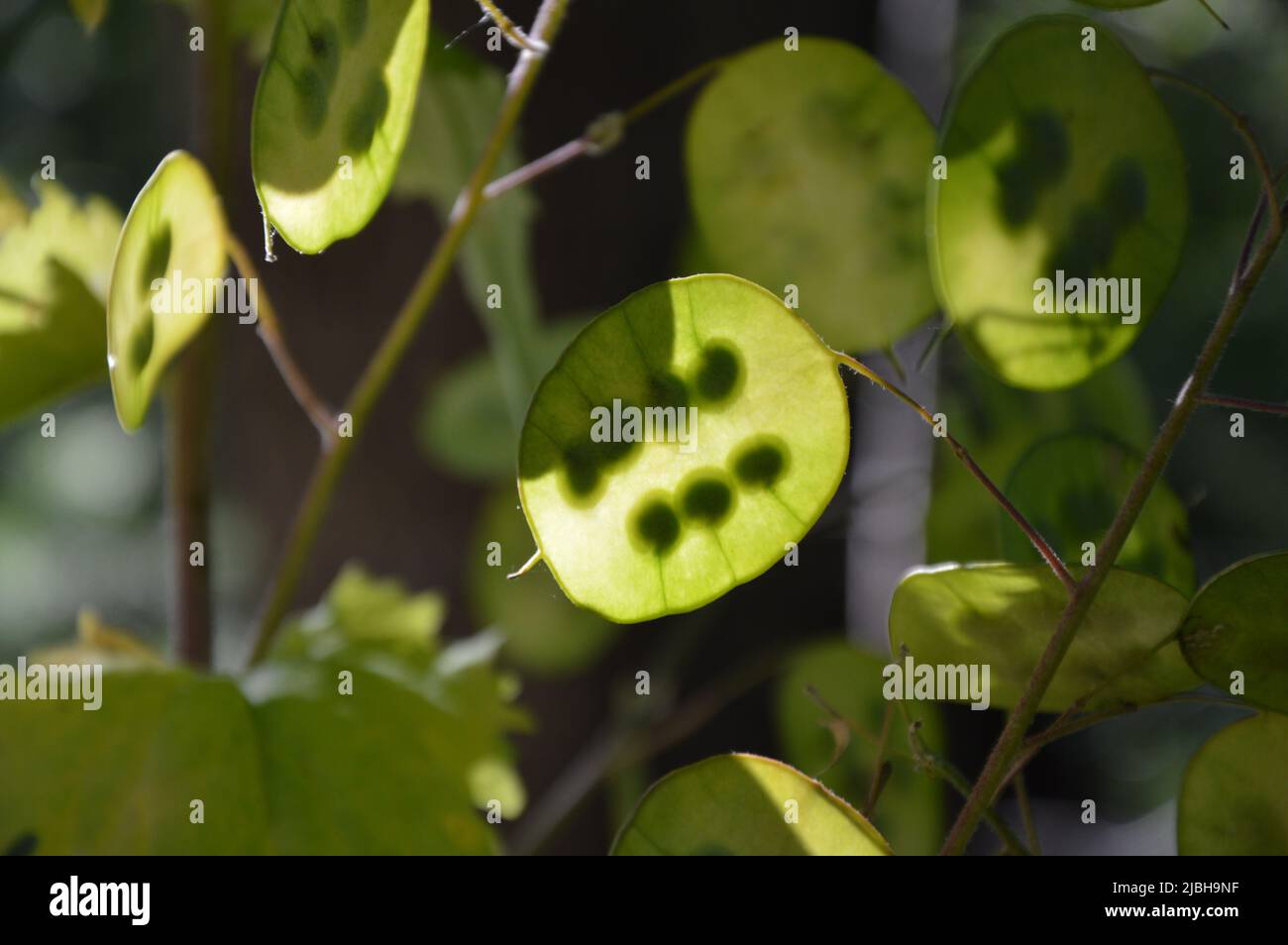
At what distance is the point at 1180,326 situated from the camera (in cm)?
79

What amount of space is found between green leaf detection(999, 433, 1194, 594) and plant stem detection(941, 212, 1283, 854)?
0.18 ft

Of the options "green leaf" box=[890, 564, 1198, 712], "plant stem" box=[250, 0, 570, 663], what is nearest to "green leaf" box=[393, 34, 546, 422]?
"plant stem" box=[250, 0, 570, 663]

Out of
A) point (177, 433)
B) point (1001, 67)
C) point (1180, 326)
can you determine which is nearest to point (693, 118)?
point (1001, 67)

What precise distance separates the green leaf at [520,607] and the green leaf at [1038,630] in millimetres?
275

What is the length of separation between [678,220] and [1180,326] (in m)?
0.46

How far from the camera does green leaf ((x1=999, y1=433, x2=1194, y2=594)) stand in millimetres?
240

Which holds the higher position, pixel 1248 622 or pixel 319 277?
pixel 319 277

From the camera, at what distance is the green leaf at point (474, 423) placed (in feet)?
1.50

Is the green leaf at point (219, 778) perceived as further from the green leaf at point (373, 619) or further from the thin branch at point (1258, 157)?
the thin branch at point (1258, 157)

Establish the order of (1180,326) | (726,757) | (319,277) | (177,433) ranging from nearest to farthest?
(726,757) < (177,433) < (319,277) < (1180,326)

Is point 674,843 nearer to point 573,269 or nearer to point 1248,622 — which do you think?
point 1248,622

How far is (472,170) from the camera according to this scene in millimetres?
355

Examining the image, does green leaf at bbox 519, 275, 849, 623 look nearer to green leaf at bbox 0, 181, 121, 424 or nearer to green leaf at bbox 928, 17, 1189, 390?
green leaf at bbox 928, 17, 1189, 390

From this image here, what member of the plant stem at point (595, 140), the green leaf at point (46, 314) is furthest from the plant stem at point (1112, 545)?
the green leaf at point (46, 314)
